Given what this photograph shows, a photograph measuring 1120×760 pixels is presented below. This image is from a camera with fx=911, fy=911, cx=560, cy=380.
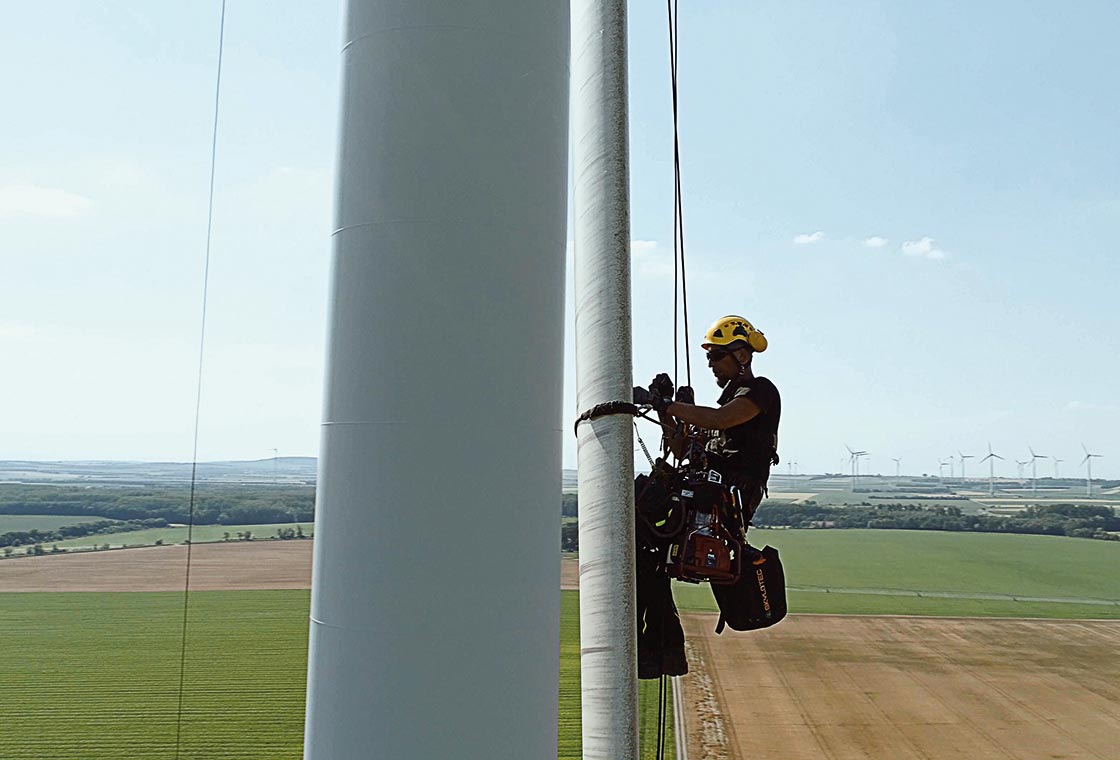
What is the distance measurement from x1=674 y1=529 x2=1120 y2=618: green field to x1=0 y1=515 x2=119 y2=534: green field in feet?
202

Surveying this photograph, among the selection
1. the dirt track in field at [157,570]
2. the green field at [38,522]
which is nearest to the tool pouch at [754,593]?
the dirt track in field at [157,570]

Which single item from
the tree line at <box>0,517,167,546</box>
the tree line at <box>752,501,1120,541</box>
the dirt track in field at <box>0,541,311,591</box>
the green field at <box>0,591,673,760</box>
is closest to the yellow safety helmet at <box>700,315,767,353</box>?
the green field at <box>0,591,673,760</box>

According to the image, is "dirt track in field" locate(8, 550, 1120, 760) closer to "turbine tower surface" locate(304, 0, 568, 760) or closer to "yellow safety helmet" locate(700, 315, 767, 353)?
"yellow safety helmet" locate(700, 315, 767, 353)

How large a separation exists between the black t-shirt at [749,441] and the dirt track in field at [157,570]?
2898 inches

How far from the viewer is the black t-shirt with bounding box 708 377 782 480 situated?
5.65 meters

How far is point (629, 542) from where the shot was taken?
2.64 m

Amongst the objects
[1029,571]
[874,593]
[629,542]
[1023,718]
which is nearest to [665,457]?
[629,542]

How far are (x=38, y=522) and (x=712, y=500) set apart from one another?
10682cm

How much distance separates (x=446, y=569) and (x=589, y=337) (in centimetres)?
91

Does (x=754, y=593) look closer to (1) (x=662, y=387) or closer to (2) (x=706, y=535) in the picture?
(2) (x=706, y=535)

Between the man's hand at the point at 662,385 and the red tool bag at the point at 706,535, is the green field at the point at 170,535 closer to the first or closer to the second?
the red tool bag at the point at 706,535

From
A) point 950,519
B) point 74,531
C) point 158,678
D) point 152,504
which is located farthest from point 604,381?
point 950,519

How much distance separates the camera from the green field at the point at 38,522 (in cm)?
9250

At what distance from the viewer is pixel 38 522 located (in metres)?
95.5
